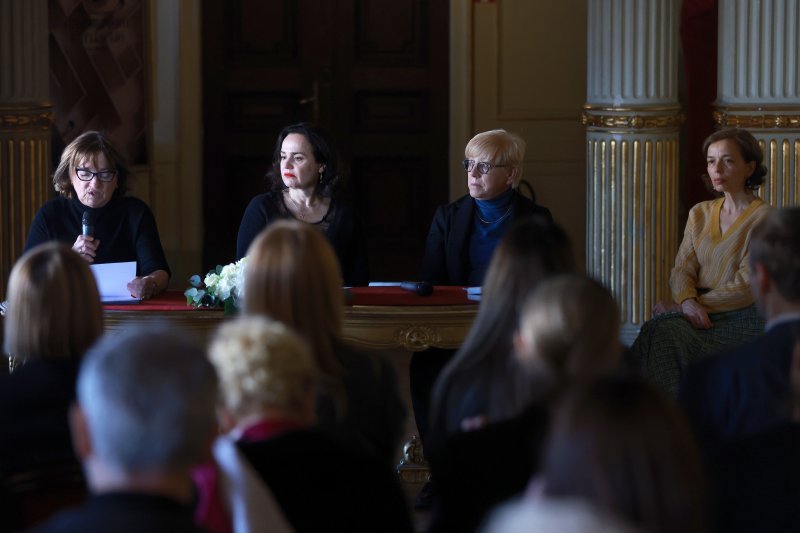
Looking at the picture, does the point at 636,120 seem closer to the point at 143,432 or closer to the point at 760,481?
the point at 760,481

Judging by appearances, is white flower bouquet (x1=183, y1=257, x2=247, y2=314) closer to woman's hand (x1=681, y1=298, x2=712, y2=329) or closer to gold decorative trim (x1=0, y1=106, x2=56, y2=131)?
woman's hand (x1=681, y1=298, x2=712, y2=329)

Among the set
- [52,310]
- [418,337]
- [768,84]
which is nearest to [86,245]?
[418,337]

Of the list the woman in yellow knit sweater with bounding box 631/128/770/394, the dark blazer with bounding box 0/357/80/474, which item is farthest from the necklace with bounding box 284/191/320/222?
the dark blazer with bounding box 0/357/80/474

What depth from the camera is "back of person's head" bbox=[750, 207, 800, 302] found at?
3.23 m

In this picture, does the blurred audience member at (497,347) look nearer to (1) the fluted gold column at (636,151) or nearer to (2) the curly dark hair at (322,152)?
(2) the curly dark hair at (322,152)

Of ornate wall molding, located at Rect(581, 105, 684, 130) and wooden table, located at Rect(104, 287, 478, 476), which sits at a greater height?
ornate wall molding, located at Rect(581, 105, 684, 130)

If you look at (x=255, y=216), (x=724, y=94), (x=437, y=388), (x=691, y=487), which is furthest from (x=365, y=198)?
(x=691, y=487)

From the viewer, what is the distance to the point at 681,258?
5793mm

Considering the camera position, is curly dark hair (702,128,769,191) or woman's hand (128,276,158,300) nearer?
woman's hand (128,276,158,300)

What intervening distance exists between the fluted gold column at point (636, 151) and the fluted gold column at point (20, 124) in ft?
9.21

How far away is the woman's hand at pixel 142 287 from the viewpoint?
532 cm

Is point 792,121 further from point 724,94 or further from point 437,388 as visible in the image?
point 437,388

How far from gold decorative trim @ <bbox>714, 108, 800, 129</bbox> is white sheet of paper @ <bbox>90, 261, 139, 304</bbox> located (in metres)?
3.31

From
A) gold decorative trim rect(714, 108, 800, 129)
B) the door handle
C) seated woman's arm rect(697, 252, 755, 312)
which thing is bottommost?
seated woman's arm rect(697, 252, 755, 312)
